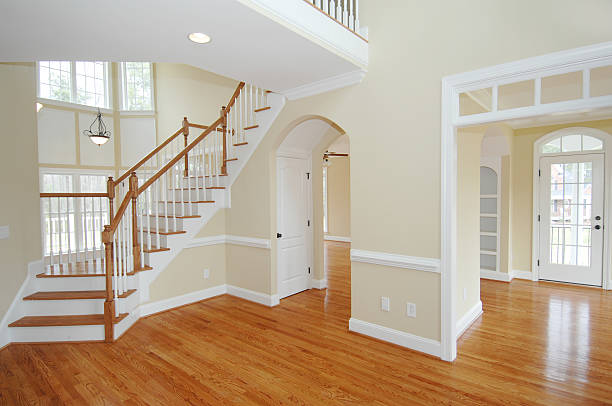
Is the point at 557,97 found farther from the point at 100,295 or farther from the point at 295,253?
the point at 100,295

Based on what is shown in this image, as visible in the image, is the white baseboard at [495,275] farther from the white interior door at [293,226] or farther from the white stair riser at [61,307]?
the white stair riser at [61,307]

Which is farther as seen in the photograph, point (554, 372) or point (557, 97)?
point (554, 372)

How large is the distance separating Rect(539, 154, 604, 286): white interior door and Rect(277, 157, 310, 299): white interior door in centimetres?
415

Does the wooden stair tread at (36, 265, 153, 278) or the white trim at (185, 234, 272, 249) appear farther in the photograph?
the white trim at (185, 234, 272, 249)

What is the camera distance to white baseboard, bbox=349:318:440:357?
10.5 feet

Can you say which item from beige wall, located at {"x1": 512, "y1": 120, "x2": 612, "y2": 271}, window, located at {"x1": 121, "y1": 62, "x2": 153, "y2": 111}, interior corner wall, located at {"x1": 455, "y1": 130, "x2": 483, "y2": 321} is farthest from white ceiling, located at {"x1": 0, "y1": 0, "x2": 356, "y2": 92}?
window, located at {"x1": 121, "y1": 62, "x2": 153, "y2": 111}

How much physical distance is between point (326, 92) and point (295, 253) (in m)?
2.47

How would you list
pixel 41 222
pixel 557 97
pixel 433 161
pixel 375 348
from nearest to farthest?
pixel 557 97, pixel 433 161, pixel 375 348, pixel 41 222

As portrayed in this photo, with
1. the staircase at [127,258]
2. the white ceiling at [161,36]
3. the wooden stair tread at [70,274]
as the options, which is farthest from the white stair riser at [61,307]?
the white ceiling at [161,36]

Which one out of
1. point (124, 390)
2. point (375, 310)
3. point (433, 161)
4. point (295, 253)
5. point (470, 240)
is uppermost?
point (433, 161)

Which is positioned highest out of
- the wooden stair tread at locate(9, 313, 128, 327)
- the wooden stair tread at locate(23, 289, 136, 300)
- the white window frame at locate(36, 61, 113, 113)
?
the white window frame at locate(36, 61, 113, 113)

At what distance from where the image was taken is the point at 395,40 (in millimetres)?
3387

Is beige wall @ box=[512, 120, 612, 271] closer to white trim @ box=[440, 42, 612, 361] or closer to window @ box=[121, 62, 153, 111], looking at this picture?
white trim @ box=[440, 42, 612, 361]

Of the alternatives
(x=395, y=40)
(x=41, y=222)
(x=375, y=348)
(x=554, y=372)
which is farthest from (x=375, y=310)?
(x=41, y=222)
